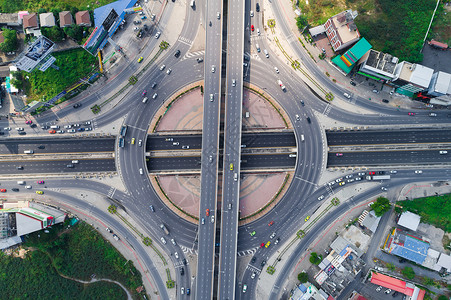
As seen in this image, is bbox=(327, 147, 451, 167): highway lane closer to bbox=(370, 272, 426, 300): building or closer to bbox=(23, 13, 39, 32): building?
bbox=(370, 272, 426, 300): building

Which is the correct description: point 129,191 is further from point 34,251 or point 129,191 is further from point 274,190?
point 274,190

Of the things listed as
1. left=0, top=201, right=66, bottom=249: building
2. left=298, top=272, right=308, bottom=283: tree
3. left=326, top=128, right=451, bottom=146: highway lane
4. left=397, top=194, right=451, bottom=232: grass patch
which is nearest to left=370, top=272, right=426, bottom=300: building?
left=397, top=194, right=451, bottom=232: grass patch

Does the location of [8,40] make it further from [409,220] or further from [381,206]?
[409,220]

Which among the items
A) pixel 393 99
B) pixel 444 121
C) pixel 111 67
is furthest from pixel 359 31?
pixel 111 67

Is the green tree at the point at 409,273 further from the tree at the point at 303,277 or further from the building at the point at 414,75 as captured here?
the building at the point at 414,75

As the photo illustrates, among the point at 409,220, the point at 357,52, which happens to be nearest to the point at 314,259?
the point at 409,220

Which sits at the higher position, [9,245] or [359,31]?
[359,31]
